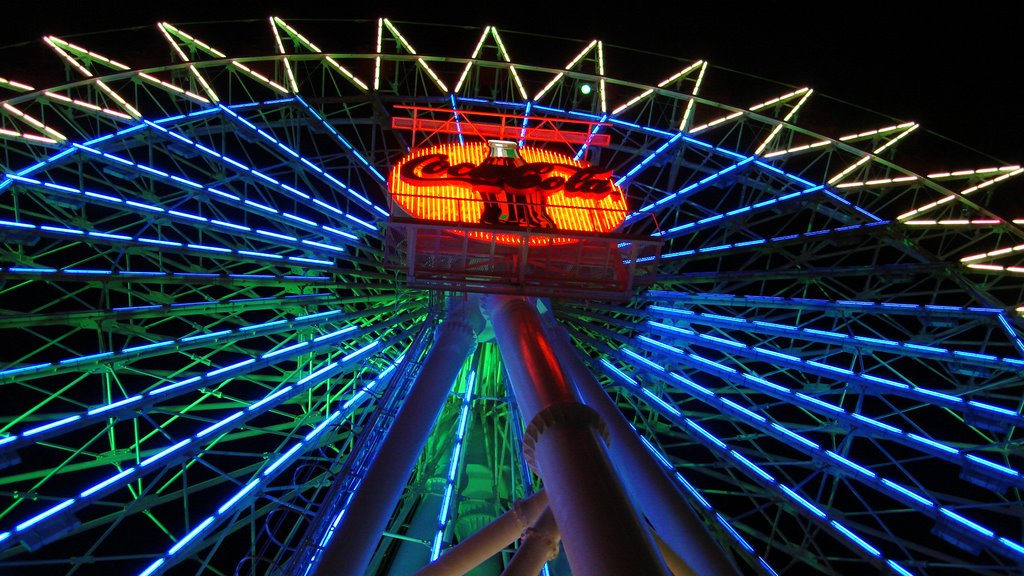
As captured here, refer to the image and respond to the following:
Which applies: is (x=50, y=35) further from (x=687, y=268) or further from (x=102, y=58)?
(x=687, y=268)

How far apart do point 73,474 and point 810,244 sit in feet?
93.7

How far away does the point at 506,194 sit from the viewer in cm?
1296

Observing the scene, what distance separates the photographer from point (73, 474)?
3128 cm

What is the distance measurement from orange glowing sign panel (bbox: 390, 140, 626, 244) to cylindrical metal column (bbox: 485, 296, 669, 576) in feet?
6.90

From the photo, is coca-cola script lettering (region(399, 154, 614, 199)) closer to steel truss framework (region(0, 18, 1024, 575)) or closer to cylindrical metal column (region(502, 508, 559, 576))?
steel truss framework (region(0, 18, 1024, 575))

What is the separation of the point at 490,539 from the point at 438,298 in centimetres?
592

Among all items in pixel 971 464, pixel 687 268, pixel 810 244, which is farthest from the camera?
pixel 687 268

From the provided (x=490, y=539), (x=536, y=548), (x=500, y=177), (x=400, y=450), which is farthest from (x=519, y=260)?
(x=536, y=548)

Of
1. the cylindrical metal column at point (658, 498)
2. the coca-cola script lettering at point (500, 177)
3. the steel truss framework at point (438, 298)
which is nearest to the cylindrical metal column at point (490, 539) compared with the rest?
the cylindrical metal column at point (658, 498)

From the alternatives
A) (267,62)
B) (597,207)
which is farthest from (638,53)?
(267,62)

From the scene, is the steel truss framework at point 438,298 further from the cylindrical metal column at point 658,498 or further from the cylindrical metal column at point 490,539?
the cylindrical metal column at point 658,498

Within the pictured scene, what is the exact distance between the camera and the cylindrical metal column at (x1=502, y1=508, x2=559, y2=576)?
8789mm

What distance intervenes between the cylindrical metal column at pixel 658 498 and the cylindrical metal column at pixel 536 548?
1092 millimetres

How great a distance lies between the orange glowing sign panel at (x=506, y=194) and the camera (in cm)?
1249
